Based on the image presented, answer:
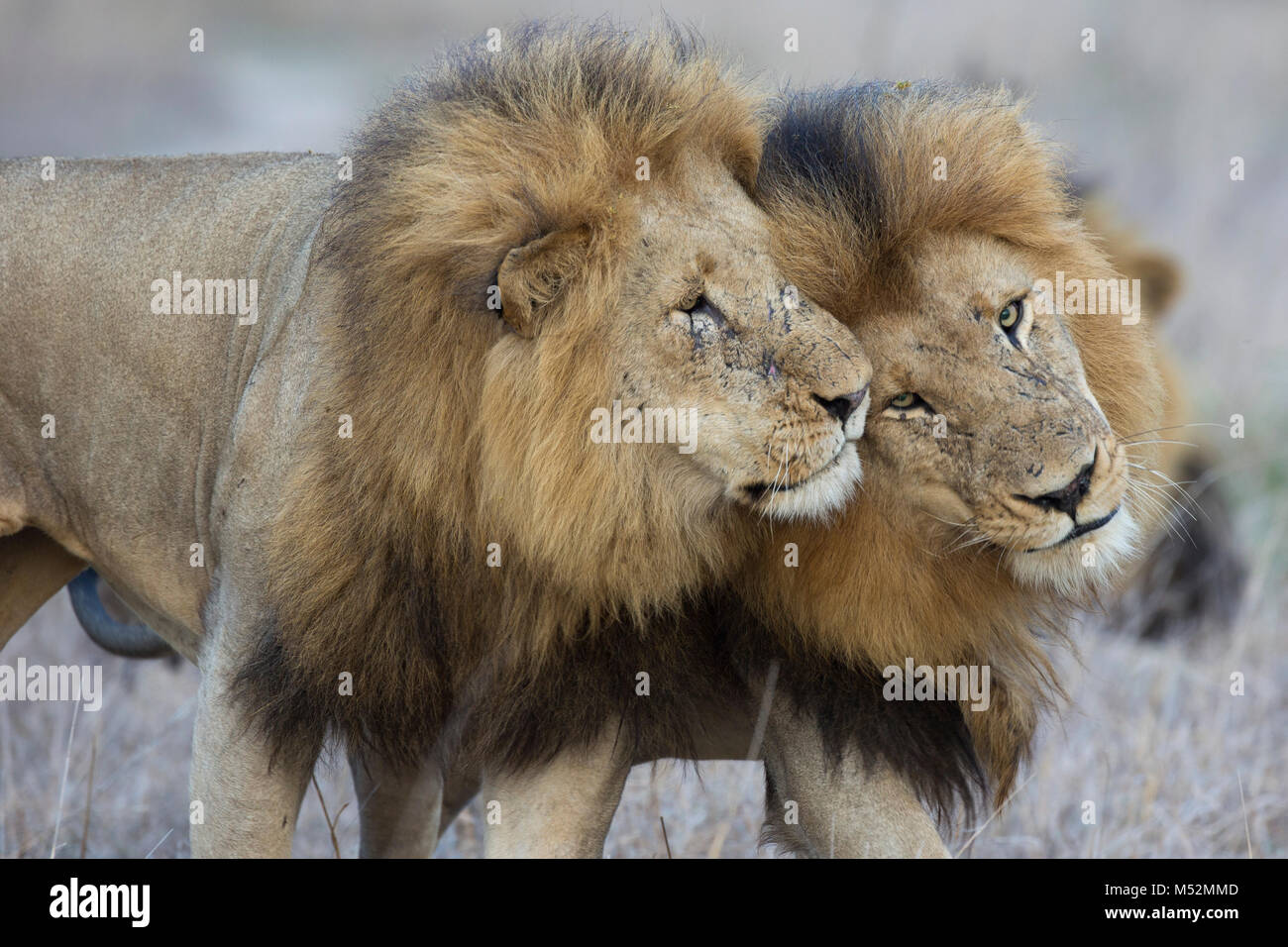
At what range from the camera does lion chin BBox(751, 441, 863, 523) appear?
2.43m

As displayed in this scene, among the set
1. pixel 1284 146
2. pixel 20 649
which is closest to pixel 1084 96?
pixel 1284 146

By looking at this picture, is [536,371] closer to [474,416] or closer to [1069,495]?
[474,416]

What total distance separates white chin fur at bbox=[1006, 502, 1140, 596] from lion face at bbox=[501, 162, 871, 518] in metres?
0.41

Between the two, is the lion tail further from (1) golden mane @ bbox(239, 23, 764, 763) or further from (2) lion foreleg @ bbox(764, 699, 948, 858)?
(2) lion foreleg @ bbox(764, 699, 948, 858)

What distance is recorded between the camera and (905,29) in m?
11.7

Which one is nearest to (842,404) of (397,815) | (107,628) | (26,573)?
(397,815)

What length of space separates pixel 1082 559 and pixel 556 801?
1.09 m

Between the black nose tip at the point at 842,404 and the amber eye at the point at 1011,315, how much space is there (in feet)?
1.24

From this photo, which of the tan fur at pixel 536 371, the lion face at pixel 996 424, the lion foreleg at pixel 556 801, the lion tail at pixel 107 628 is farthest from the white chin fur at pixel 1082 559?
the lion tail at pixel 107 628

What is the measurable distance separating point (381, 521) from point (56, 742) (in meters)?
3.30

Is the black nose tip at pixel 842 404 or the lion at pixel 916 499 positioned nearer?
the black nose tip at pixel 842 404

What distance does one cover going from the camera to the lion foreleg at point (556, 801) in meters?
2.92

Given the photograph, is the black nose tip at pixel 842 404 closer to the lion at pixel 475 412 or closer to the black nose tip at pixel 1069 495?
the lion at pixel 475 412
